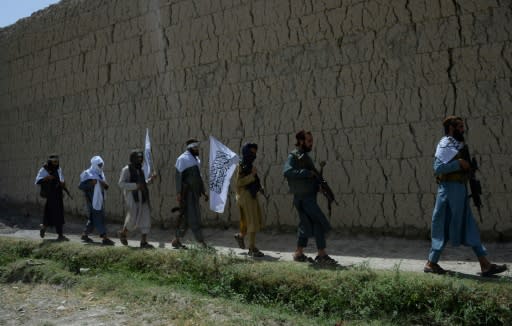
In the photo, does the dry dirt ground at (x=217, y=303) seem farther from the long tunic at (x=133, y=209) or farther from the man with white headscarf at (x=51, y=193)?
the man with white headscarf at (x=51, y=193)

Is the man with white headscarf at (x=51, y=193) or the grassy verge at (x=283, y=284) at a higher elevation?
the man with white headscarf at (x=51, y=193)

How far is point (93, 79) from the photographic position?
1037cm

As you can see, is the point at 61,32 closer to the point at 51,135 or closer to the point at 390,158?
the point at 51,135

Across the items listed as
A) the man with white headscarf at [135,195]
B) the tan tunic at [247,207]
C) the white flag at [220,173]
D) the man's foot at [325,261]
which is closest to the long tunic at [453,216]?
the man's foot at [325,261]

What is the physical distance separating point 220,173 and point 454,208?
2985 mm

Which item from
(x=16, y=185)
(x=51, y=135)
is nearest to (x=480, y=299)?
(x=51, y=135)

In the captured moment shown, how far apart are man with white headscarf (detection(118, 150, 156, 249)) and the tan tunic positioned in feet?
5.20

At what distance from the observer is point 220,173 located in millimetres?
6836

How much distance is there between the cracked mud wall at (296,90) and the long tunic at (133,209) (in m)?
1.22

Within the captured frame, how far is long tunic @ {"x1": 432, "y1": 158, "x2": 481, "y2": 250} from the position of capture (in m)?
4.66

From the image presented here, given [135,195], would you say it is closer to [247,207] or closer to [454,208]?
[247,207]

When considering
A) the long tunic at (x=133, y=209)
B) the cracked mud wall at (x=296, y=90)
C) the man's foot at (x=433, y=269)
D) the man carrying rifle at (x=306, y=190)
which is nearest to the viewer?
the man's foot at (x=433, y=269)

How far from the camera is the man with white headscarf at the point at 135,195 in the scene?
291 inches

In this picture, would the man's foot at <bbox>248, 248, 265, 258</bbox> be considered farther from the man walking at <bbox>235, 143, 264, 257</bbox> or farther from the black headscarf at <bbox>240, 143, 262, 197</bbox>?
the black headscarf at <bbox>240, 143, 262, 197</bbox>
